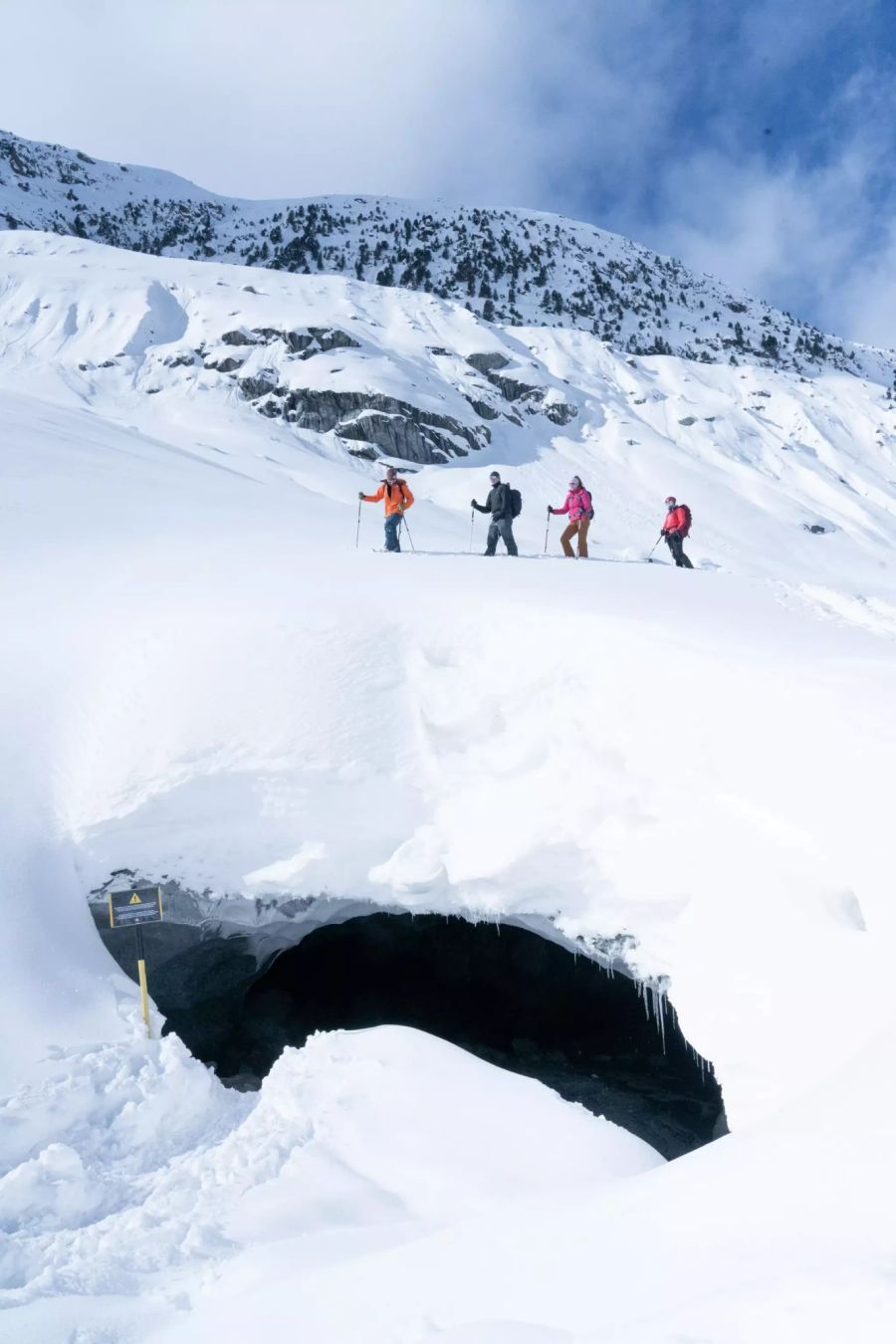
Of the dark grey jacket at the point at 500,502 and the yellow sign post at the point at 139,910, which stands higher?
the dark grey jacket at the point at 500,502

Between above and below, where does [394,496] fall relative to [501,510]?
below

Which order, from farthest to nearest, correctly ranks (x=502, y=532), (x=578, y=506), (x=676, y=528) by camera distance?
(x=676, y=528) → (x=578, y=506) → (x=502, y=532)

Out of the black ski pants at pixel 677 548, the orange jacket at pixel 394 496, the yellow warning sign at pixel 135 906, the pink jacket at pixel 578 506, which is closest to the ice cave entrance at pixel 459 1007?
the yellow warning sign at pixel 135 906

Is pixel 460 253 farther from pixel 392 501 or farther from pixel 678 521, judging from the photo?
pixel 392 501

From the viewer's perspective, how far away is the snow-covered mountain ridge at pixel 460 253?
223ft

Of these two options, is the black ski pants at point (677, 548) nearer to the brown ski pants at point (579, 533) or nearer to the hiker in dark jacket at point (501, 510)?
the brown ski pants at point (579, 533)

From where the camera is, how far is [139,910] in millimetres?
5938

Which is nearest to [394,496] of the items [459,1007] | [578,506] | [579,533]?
[578,506]

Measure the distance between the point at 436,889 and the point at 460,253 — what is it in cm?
8624

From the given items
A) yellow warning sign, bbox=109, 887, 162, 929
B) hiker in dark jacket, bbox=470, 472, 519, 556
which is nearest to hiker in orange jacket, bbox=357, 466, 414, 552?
hiker in dark jacket, bbox=470, 472, 519, 556

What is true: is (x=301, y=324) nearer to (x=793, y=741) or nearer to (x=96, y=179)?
(x=793, y=741)

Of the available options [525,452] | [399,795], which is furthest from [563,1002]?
[525,452]

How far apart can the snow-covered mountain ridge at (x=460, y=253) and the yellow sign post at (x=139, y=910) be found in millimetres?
61906

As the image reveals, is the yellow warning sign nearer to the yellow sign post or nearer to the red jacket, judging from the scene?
the yellow sign post
